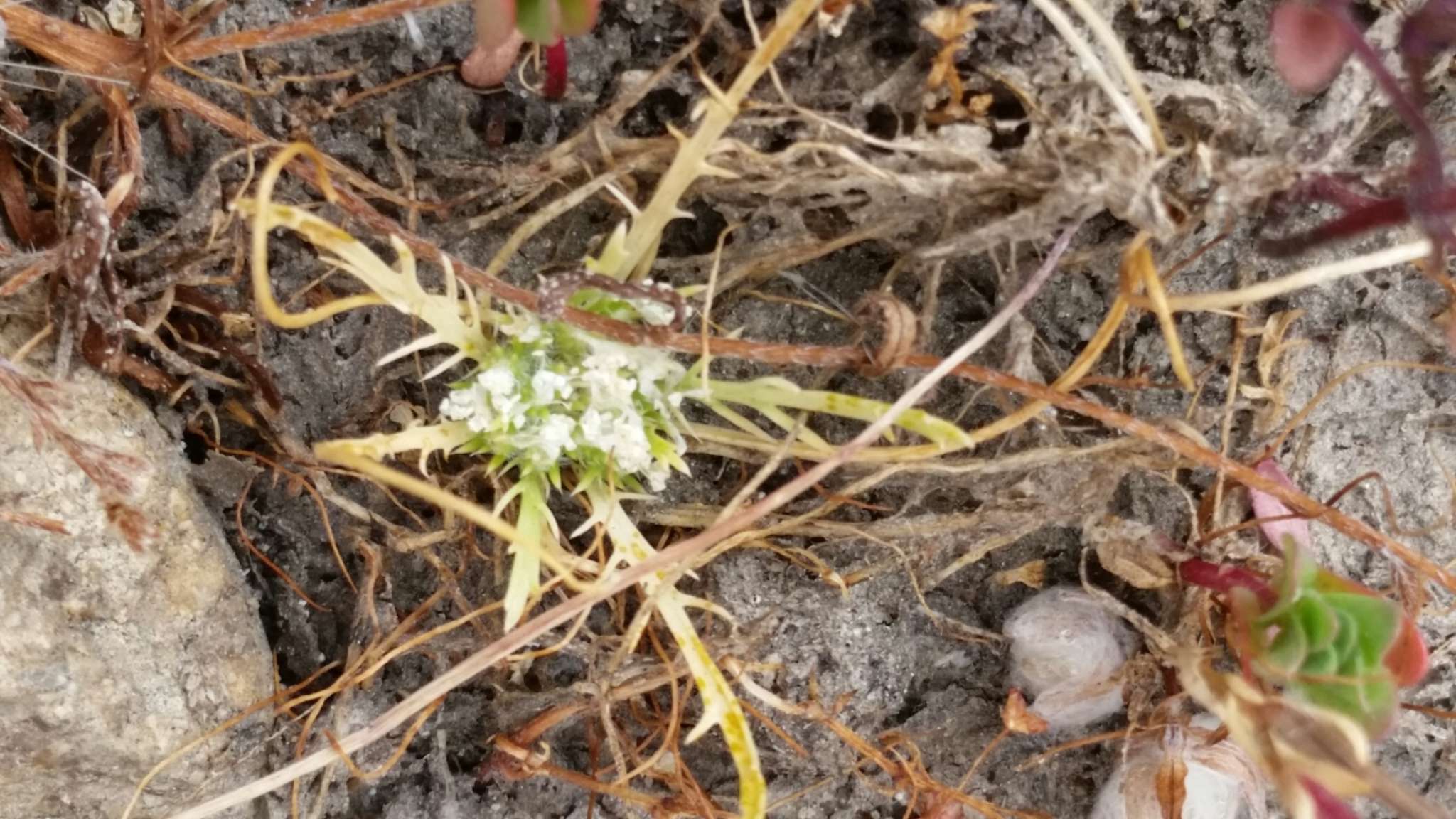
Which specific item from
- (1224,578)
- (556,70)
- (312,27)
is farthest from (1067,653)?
(312,27)

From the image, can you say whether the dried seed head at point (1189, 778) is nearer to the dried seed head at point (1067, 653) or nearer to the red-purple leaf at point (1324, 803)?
the dried seed head at point (1067, 653)

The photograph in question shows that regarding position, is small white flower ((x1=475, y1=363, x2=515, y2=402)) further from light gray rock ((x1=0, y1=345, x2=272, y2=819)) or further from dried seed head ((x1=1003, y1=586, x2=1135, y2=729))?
dried seed head ((x1=1003, y1=586, x2=1135, y2=729))

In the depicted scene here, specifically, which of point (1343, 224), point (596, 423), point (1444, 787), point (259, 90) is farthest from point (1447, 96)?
point (259, 90)

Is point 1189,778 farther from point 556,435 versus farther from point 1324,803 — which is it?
point 556,435

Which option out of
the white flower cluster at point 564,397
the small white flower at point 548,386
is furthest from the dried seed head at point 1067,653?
the small white flower at point 548,386

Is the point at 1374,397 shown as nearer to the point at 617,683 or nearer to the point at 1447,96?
the point at 1447,96

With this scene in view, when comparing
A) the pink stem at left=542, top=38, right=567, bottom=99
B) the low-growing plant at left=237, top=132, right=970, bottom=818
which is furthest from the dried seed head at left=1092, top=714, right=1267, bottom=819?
the pink stem at left=542, top=38, right=567, bottom=99
